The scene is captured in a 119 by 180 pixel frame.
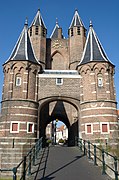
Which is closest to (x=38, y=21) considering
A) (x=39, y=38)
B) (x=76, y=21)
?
(x=39, y=38)

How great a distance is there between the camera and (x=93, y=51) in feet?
76.4

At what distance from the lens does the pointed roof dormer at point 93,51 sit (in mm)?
22241

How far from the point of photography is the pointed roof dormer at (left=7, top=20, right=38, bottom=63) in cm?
2208

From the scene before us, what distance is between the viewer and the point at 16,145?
741 inches

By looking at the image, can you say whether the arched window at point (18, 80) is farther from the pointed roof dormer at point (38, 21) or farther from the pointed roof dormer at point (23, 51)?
the pointed roof dormer at point (38, 21)

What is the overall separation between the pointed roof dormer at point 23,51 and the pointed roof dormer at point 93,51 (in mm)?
6107

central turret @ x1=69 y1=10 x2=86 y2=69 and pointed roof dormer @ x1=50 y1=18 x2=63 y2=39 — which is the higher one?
pointed roof dormer @ x1=50 y1=18 x2=63 y2=39

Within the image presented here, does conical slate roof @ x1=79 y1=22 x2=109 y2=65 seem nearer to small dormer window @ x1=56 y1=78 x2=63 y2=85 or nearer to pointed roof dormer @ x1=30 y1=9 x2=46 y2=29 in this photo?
small dormer window @ x1=56 y1=78 x2=63 y2=85

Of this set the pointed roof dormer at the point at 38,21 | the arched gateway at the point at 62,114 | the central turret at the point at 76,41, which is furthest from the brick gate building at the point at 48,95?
the pointed roof dormer at the point at 38,21

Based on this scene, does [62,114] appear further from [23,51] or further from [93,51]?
[23,51]

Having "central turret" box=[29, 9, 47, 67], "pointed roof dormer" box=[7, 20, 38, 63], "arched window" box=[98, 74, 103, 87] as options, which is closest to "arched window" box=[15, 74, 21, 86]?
"pointed roof dormer" box=[7, 20, 38, 63]

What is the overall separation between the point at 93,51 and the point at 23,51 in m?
8.45

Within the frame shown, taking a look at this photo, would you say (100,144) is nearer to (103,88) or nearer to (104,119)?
(104,119)

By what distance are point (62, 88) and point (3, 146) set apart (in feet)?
29.2
